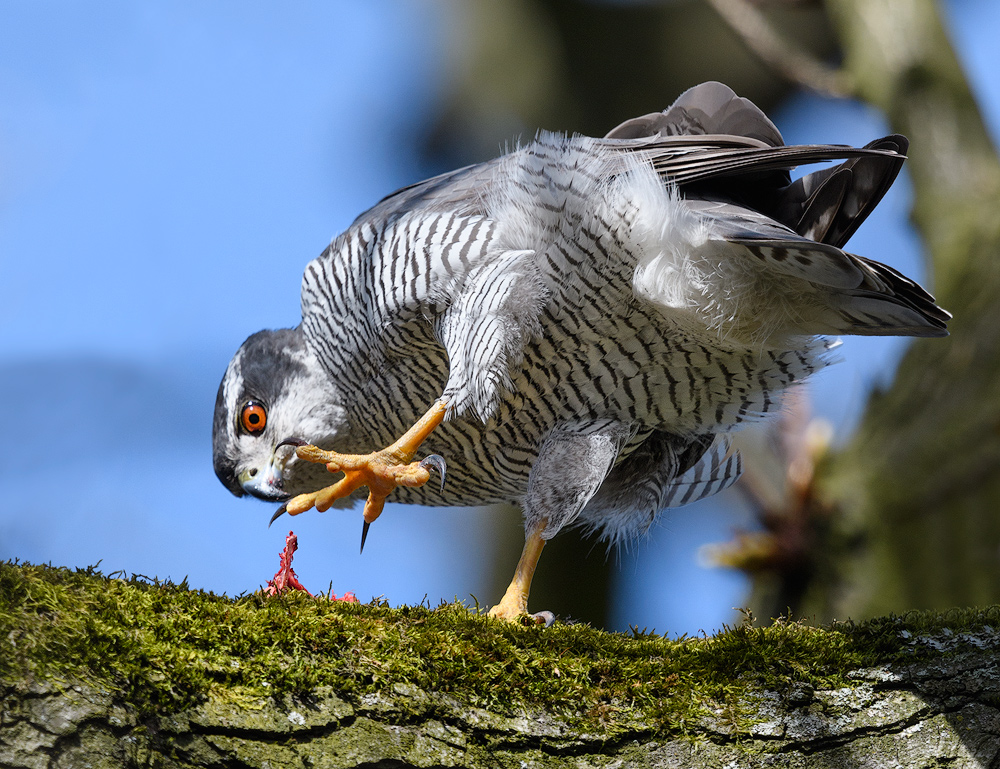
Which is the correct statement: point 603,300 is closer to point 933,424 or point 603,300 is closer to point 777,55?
point 933,424

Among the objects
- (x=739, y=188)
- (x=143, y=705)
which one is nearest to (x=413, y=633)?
(x=143, y=705)

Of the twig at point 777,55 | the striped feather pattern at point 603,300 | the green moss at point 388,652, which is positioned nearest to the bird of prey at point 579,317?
the striped feather pattern at point 603,300

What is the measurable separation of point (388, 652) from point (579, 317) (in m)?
1.61

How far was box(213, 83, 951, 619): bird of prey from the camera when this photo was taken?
10.7ft

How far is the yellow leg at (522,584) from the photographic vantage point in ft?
10.7

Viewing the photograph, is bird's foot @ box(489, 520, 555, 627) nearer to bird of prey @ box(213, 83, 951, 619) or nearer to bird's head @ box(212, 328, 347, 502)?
bird of prey @ box(213, 83, 951, 619)

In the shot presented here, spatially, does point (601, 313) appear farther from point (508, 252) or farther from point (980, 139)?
point (980, 139)

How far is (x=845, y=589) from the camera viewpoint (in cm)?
542

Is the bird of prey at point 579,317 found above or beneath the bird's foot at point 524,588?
above

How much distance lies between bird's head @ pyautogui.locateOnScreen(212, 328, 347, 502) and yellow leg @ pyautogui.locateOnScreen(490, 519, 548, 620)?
1.14 metres

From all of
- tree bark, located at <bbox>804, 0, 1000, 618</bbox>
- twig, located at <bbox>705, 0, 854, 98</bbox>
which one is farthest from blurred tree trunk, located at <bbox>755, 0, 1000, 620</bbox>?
twig, located at <bbox>705, 0, 854, 98</bbox>

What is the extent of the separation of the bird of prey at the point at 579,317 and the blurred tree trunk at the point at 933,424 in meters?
1.90

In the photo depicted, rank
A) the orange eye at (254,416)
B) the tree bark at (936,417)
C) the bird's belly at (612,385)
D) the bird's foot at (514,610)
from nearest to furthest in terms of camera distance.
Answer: the bird's foot at (514,610)
the bird's belly at (612,385)
the orange eye at (254,416)
the tree bark at (936,417)

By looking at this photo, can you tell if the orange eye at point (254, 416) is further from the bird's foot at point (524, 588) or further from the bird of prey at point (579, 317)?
the bird's foot at point (524, 588)
